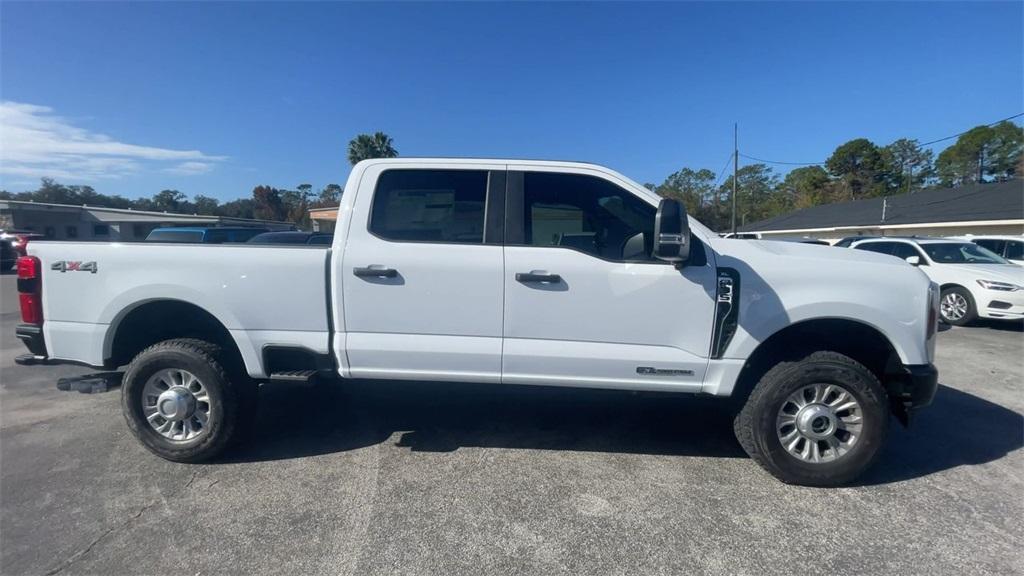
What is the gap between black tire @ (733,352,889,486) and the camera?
315cm

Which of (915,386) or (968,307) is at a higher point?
(915,386)

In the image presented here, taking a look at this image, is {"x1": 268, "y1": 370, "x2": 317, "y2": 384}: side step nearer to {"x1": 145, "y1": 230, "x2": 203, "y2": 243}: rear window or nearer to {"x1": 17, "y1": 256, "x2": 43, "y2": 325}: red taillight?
{"x1": 17, "y1": 256, "x2": 43, "y2": 325}: red taillight

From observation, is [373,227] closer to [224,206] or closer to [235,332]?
[235,332]

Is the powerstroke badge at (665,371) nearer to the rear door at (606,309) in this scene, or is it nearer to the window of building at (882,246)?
the rear door at (606,309)

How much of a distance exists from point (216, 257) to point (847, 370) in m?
4.26

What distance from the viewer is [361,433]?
402 centimetres

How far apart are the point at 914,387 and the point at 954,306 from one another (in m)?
7.66

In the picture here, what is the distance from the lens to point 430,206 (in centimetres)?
349

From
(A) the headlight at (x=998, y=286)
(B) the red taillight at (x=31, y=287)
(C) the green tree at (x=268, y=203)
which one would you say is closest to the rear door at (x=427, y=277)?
(B) the red taillight at (x=31, y=287)

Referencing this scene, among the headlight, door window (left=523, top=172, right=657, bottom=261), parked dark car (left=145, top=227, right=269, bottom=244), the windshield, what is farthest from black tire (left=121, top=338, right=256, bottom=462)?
the windshield

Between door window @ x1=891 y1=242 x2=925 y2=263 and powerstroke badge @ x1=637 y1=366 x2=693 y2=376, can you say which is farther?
door window @ x1=891 y1=242 x2=925 y2=263

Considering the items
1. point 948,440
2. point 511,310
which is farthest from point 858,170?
point 511,310

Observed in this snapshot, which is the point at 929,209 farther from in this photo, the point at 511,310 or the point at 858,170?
the point at 858,170

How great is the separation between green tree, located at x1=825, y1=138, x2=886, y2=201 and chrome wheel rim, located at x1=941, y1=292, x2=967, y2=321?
57.7 m
